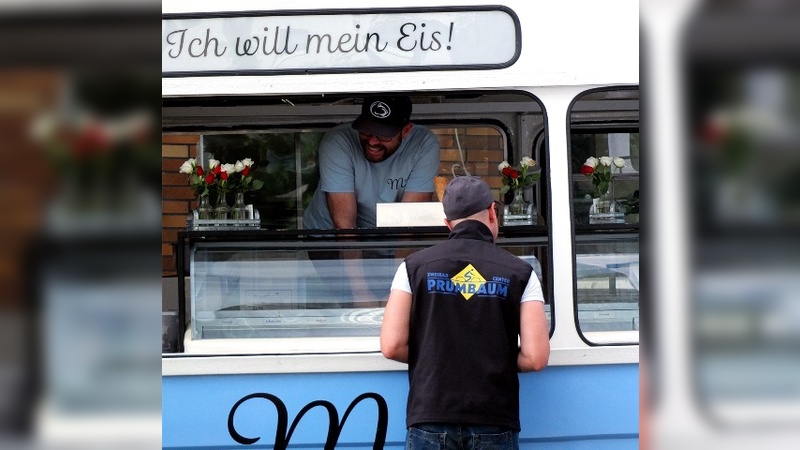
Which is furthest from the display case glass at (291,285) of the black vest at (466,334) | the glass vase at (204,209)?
the black vest at (466,334)

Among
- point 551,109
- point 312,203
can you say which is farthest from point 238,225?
point 551,109

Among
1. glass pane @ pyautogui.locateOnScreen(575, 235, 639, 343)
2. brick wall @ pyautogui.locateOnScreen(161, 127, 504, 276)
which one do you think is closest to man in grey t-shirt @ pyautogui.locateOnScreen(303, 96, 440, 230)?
brick wall @ pyautogui.locateOnScreen(161, 127, 504, 276)

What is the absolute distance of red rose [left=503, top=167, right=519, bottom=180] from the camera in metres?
4.00

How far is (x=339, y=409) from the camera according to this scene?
122 inches

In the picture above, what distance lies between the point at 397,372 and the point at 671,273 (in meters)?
2.26

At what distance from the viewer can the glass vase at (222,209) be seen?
3.74m

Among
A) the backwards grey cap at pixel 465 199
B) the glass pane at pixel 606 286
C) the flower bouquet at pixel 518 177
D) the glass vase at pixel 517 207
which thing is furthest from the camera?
the flower bouquet at pixel 518 177

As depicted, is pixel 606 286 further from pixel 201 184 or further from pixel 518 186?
pixel 201 184

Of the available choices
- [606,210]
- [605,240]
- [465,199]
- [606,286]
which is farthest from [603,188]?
[465,199]

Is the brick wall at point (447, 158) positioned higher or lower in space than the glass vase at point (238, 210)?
higher

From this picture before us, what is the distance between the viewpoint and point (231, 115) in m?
4.20

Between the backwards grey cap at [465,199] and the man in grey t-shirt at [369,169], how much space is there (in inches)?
38.5

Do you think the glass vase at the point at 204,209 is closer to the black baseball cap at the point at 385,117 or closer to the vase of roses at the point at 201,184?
the vase of roses at the point at 201,184

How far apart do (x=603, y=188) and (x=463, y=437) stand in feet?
5.04
